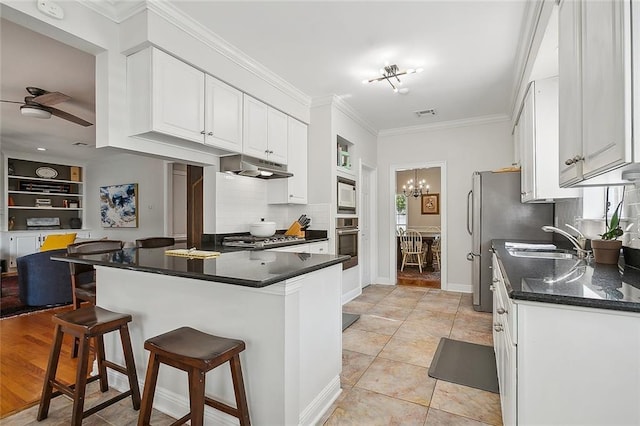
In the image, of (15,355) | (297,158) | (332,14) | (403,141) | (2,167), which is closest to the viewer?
(332,14)

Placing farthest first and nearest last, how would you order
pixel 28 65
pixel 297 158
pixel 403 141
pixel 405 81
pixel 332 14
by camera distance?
pixel 403 141 → pixel 297 158 → pixel 405 81 → pixel 28 65 → pixel 332 14

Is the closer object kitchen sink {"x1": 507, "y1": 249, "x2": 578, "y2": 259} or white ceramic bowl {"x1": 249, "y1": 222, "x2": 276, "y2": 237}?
kitchen sink {"x1": 507, "y1": 249, "x2": 578, "y2": 259}

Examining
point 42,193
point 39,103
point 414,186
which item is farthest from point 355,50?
point 42,193

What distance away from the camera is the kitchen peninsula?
1.51 m

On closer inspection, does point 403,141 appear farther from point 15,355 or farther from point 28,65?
point 15,355

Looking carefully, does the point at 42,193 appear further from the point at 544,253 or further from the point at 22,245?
the point at 544,253

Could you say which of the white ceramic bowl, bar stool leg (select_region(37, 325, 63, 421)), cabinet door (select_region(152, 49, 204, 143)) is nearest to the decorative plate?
the white ceramic bowl

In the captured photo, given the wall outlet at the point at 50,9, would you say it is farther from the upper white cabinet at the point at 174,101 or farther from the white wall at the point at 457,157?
the white wall at the point at 457,157

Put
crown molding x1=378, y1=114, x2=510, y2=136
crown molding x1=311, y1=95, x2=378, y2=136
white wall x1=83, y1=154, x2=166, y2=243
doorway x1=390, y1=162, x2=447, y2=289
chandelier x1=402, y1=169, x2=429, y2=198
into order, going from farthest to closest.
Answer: chandelier x1=402, y1=169, x2=429, y2=198, white wall x1=83, y1=154, x2=166, y2=243, doorway x1=390, y1=162, x2=447, y2=289, crown molding x1=378, y1=114, x2=510, y2=136, crown molding x1=311, y1=95, x2=378, y2=136

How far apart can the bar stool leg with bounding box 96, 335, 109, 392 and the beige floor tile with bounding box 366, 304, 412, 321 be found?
2622 millimetres

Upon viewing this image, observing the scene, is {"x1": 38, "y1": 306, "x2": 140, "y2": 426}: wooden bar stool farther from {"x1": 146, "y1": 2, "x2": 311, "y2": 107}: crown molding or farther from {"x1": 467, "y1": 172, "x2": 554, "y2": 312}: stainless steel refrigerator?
{"x1": 467, "y1": 172, "x2": 554, "y2": 312}: stainless steel refrigerator

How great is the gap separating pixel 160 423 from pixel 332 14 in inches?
116

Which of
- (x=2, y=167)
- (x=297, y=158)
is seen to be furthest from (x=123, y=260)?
(x=2, y=167)

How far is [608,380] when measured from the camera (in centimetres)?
106
